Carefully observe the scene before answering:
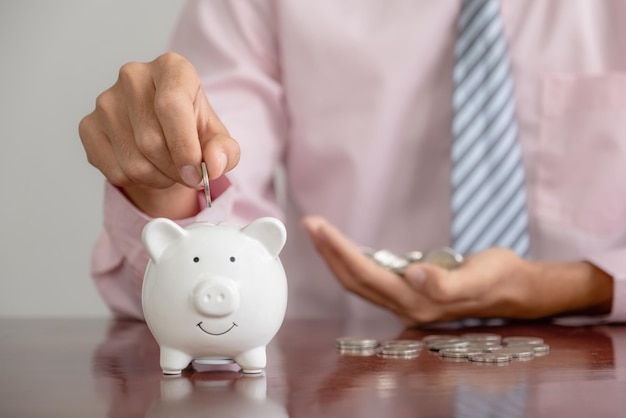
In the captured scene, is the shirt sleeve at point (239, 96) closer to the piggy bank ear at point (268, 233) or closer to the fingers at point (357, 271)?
the fingers at point (357, 271)

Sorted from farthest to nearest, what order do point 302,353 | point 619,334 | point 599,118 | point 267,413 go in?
point 599,118 < point 619,334 < point 302,353 < point 267,413

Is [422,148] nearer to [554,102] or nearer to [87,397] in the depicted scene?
[554,102]

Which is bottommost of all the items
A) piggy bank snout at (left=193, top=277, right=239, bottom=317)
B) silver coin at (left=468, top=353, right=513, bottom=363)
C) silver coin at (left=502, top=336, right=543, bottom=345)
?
silver coin at (left=468, top=353, right=513, bottom=363)

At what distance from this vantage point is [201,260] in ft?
1.95

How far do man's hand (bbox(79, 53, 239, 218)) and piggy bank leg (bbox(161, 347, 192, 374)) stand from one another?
0.12 metres

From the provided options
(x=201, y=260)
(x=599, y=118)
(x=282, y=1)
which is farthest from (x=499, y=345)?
(x=282, y=1)

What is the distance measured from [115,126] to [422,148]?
1.94 ft

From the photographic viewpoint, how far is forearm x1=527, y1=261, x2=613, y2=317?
981 mm

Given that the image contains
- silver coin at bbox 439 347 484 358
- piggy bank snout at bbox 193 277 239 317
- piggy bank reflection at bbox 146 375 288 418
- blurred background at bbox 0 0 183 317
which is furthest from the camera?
blurred background at bbox 0 0 183 317

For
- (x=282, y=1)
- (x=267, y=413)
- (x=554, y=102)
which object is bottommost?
(x=267, y=413)

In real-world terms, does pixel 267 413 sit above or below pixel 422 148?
below

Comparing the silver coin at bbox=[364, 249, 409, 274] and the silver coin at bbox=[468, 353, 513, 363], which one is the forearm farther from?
the silver coin at bbox=[468, 353, 513, 363]

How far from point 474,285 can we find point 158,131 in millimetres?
371

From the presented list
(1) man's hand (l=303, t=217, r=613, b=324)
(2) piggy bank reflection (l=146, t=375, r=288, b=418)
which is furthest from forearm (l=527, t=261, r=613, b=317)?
(2) piggy bank reflection (l=146, t=375, r=288, b=418)
